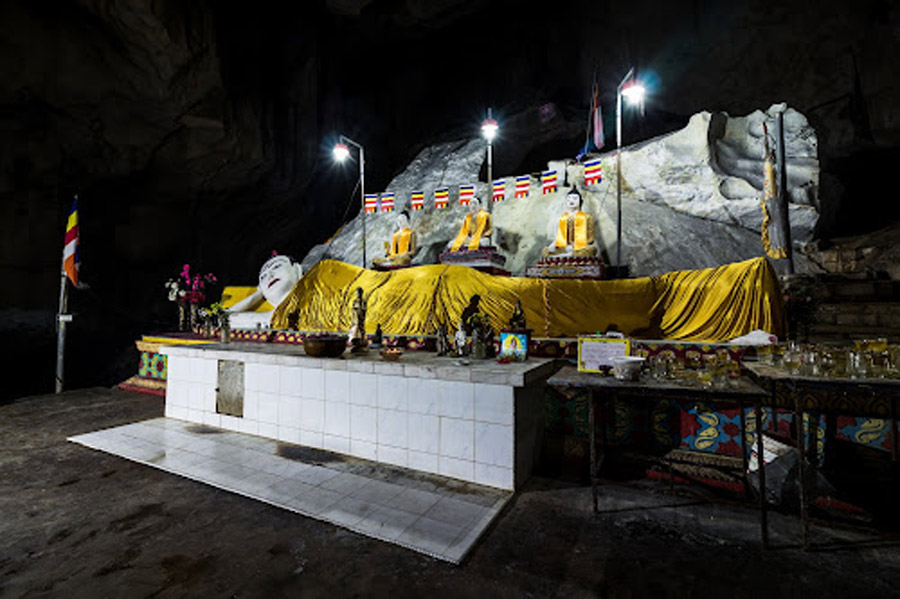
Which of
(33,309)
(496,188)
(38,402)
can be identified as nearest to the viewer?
(38,402)

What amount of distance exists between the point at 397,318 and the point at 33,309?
9.53 meters

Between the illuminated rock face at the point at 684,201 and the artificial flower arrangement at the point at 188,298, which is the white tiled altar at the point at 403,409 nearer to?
the artificial flower arrangement at the point at 188,298

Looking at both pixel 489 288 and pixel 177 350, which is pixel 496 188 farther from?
pixel 177 350

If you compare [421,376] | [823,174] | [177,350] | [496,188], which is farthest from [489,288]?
[823,174]

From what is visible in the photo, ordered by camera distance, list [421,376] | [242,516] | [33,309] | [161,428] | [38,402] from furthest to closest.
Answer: [33,309]
[38,402]
[161,428]
[421,376]
[242,516]

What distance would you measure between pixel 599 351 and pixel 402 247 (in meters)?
9.16

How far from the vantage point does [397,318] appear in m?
6.32

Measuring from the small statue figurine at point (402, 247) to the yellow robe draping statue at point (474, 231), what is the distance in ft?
4.06

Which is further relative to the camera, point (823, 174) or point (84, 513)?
point (823, 174)

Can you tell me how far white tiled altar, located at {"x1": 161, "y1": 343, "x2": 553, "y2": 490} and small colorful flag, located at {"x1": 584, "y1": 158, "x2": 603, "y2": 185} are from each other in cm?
887

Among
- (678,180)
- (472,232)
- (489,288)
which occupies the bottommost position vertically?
(489,288)

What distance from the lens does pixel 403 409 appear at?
3.27 m

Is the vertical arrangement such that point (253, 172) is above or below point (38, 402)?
above

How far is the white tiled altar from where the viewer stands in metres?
2.92
